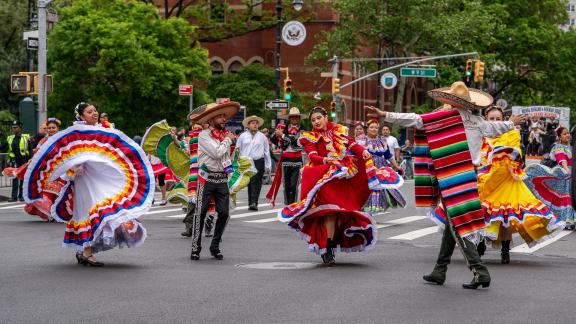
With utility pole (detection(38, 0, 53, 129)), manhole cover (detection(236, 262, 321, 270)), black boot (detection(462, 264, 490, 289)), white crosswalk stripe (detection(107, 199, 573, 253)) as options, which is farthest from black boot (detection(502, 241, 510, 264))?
utility pole (detection(38, 0, 53, 129))

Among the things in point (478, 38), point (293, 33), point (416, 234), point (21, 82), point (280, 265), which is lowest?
point (416, 234)

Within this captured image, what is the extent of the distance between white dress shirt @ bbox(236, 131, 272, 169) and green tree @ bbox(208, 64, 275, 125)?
111 ft

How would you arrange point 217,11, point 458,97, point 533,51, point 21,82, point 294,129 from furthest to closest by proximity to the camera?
point 533,51, point 217,11, point 21,82, point 294,129, point 458,97

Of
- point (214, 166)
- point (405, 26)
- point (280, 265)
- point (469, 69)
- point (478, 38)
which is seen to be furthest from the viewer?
point (478, 38)

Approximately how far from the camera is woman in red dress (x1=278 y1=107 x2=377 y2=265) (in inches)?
519

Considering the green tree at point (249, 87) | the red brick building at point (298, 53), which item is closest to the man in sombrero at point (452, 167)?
the green tree at point (249, 87)

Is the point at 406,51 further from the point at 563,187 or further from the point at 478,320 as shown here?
the point at 478,320

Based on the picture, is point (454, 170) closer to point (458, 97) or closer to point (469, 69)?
point (458, 97)

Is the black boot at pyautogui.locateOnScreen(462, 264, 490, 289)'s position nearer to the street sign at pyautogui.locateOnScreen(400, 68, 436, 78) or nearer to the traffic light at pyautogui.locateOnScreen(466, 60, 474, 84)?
the street sign at pyautogui.locateOnScreen(400, 68, 436, 78)

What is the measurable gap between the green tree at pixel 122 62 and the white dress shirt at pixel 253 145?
92.0 ft

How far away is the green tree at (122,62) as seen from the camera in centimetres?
5266

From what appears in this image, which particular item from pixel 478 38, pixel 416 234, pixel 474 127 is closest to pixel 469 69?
pixel 478 38

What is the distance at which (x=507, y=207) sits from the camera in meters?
13.9

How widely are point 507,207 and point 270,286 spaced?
13.1 feet
